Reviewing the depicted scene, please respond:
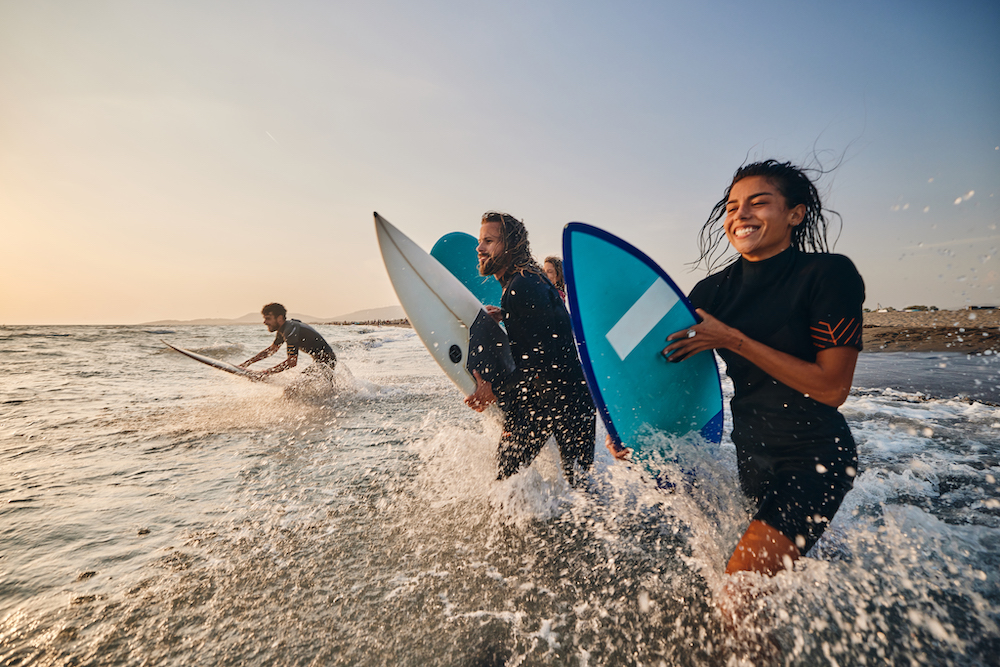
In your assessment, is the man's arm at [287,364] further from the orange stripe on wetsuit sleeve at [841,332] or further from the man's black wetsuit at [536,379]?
the orange stripe on wetsuit sleeve at [841,332]

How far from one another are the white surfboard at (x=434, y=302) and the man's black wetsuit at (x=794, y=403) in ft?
5.49

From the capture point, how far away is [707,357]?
7.42 feet

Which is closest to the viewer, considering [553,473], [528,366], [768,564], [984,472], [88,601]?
[768,564]

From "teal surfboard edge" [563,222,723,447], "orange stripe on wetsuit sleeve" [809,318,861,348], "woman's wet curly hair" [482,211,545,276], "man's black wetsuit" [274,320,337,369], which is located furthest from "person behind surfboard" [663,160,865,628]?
"man's black wetsuit" [274,320,337,369]

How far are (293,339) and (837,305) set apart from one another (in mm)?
7061

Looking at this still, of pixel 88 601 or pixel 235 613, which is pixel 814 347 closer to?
pixel 235 613

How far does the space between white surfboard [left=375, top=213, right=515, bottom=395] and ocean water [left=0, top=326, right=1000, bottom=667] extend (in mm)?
873

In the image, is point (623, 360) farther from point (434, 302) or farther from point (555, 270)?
point (555, 270)

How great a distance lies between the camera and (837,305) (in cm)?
140

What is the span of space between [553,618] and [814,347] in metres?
1.42

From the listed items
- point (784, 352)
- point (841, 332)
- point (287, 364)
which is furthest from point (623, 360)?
point (287, 364)

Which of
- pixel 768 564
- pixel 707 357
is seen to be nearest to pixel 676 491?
pixel 707 357

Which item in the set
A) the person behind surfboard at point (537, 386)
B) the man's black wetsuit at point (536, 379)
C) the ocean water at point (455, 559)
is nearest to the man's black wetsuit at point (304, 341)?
the ocean water at point (455, 559)

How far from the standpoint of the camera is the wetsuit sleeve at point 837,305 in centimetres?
139
